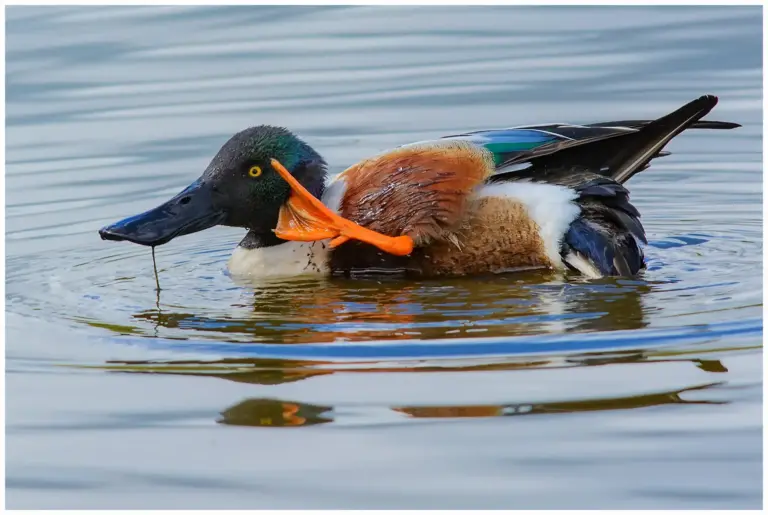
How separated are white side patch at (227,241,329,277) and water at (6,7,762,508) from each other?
11cm

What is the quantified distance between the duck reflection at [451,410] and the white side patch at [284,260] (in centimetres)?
218

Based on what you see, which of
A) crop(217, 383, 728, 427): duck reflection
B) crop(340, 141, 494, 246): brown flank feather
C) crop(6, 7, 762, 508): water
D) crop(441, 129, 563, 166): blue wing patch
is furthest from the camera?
crop(441, 129, 563, 166): blue wing patch

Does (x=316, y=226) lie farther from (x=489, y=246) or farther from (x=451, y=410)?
(x=451, y=410)

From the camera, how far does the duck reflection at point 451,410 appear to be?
5.43 m

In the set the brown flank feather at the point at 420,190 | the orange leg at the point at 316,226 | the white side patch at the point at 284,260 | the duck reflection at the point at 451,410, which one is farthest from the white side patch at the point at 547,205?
the duck reflection at the point at 451,410

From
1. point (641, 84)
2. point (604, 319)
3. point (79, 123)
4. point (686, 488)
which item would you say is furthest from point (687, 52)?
point (686, 488)

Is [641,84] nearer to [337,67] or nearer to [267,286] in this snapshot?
[337,67]

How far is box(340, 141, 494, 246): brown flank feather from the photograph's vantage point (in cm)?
730

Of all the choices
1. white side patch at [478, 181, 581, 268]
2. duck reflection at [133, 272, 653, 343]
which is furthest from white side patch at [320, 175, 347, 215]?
white side patch at [478, 181, 581, 268]

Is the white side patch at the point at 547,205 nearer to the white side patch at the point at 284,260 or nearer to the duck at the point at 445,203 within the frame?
the duck at the point at 445,203

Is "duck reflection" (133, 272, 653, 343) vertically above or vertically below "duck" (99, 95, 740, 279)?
below

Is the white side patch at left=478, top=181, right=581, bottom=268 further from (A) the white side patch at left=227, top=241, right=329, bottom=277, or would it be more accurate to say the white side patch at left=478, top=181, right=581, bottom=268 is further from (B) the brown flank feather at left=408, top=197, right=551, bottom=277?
(A) the white side patch at left=227, top=241, right=329, bottom=277

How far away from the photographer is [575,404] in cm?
547

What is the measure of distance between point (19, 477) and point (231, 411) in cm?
80
